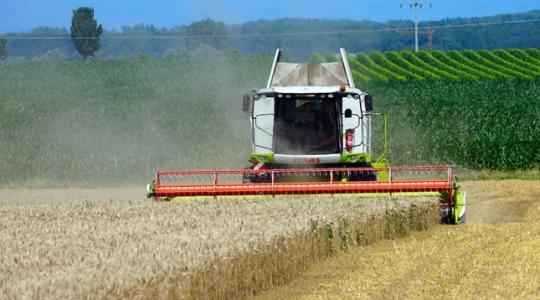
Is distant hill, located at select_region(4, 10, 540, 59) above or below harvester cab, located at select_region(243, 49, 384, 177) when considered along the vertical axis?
above

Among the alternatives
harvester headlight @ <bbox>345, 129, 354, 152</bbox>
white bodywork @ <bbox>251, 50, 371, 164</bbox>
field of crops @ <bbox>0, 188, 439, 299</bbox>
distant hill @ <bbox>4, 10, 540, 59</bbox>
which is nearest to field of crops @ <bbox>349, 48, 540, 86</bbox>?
distant hill @ <bbox>4, 10, 540, 59</bbox>

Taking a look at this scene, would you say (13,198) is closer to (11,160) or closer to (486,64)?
(11,160)

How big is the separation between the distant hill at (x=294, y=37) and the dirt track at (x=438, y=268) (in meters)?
16.0

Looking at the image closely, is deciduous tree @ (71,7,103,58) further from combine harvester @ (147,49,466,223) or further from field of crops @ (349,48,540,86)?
combine harvester @ (147,49,466,223)

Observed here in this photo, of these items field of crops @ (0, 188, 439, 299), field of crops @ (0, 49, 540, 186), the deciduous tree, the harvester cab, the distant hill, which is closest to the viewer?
field of crops @ (0, 188, 439, 299)

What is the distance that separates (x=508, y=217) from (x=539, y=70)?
3030cm

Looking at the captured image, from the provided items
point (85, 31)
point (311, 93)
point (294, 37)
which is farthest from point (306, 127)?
point (85, 31)

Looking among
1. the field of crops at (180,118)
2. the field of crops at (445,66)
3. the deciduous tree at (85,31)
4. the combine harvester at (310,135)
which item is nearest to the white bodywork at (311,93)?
the combine harvester at (310,135)

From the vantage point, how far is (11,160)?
2975cm

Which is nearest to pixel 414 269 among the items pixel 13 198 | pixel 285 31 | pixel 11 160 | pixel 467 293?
pixel 467 293

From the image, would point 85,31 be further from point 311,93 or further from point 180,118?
point 311,93

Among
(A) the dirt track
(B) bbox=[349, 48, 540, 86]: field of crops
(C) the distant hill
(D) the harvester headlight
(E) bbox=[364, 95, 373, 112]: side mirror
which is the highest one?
(C) the distant hill

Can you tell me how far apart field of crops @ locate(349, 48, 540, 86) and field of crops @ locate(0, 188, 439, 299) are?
30.3 m

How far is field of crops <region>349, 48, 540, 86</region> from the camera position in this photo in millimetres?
46938
